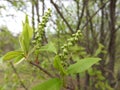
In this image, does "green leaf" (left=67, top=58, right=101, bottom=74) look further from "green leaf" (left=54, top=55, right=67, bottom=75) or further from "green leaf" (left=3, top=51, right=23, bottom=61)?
"green leaf" (left=3, top=51, right=23, bottom=61)

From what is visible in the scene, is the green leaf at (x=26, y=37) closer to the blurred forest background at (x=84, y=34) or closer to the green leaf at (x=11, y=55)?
the green leaf at (x=11, y=55)

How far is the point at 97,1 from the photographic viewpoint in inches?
124

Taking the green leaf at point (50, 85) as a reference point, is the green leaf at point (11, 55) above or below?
above

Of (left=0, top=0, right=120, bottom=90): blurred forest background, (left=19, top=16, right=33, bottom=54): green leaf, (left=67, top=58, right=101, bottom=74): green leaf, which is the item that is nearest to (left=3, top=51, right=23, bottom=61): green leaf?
(left=19, top=16, right=33, bottom=54): green leaf

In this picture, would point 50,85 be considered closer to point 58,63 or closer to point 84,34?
point 58,63

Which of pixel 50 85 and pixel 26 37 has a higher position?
pixel 26 37

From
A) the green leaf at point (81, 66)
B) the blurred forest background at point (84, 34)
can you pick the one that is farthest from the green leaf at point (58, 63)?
the blurred forest background at point (84, 34)

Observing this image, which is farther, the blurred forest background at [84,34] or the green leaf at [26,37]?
the blurred forest background at [84,34]

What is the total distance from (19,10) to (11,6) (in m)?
0.13

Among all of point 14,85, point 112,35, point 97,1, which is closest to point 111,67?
point 112,35

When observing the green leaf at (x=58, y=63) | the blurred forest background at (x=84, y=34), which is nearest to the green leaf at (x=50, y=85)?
the green leaf at (x=58, y=63)

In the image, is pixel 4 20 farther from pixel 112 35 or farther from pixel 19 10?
pixel 112 35

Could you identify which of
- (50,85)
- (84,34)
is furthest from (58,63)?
(84,34)

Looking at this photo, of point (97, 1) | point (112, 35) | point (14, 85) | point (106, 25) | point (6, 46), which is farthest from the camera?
point (6, 46)
